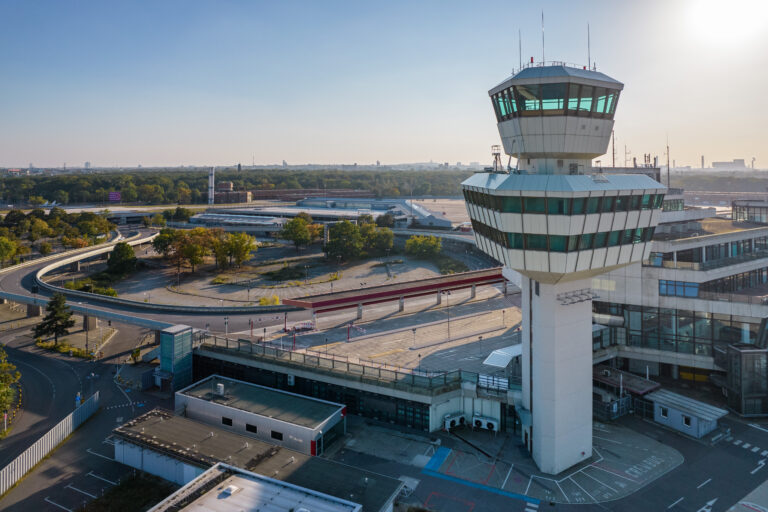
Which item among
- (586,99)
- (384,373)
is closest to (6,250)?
(384,373)

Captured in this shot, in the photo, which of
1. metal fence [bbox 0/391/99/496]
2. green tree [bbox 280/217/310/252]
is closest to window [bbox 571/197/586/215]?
metal fence [bbox 0/391/99/496]

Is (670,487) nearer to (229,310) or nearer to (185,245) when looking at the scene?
(229,310)

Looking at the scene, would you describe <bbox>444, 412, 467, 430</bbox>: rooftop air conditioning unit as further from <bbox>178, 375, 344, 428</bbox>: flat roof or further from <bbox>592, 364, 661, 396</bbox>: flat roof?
<bbox>592, 364, 661, 396</bbox>: flat roof

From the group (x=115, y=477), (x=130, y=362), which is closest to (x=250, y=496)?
(x=115, y=477)

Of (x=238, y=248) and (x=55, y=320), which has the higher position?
(x=238, y=248)

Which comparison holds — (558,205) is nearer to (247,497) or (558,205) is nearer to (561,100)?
(561,100)

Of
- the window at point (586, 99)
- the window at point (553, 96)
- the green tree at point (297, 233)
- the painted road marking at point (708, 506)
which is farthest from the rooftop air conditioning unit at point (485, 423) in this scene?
the green tree at point (297, 233)

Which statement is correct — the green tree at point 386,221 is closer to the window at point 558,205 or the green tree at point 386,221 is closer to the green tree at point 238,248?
the green tree at point 238,248
